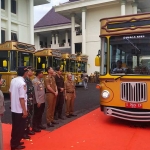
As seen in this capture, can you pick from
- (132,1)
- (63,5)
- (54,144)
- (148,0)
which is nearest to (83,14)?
(63,5)

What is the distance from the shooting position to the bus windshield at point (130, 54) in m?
6.32

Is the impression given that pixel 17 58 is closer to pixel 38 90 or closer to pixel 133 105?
pixel 38 90

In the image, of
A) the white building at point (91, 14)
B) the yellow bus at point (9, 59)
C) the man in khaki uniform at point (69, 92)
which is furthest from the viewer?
the white building at point (91, 14)

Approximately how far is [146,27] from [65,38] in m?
35.9

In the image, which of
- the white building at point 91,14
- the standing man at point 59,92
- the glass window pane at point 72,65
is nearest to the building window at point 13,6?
the glass window pane at point 72,65

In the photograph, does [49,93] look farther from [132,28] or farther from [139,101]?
[132,28]

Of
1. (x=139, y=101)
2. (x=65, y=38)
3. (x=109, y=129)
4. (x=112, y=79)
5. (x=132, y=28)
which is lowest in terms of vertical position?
(x=109, y=129)

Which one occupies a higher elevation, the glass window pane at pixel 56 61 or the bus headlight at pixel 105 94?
the glass window pane at pixel 56 61

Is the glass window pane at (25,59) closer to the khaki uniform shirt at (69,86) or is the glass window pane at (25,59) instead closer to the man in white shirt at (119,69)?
the khaki uniform shirt at (69,86)

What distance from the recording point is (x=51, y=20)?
1708 inches

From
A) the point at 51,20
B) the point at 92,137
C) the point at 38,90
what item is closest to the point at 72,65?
the point at 38,90

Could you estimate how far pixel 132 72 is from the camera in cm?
638

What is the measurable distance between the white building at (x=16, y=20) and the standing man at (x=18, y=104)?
1927 centimetres

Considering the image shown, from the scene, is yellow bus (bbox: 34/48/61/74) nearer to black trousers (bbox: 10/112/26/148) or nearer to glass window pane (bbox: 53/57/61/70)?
glass window pane (bbox: 53/57/61/70)
